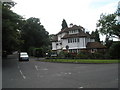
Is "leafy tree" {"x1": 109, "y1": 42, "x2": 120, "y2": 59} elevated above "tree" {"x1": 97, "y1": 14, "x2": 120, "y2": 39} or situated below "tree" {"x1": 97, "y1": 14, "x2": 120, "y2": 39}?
below

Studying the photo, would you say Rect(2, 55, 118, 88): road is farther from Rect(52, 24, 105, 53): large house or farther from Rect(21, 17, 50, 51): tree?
Rect(21, 17, 50, 51): tree

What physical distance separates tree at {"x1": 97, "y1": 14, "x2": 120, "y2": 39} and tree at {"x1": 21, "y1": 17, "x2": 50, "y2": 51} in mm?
29494

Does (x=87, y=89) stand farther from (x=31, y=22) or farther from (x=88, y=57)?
(x=31, y=22)

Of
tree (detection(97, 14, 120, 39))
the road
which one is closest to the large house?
tree (detection(97, 14, 120, 39))

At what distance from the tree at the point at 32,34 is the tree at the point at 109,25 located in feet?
96.8

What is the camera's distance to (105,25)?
43375 mm

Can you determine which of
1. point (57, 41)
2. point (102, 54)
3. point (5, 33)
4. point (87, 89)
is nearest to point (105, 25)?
point (102, 54)

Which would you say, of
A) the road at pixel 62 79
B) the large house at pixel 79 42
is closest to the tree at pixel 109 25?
the large house at pixel 79 42

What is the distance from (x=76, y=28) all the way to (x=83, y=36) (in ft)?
12.2

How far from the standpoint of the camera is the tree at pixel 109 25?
41.4m

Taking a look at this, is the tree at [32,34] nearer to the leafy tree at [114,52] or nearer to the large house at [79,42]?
the large house at [79,42]

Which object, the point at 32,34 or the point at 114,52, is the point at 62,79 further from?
the point at 32,34

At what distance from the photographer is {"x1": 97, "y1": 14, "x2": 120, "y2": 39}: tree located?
136 feet

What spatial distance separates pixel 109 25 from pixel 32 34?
33098 millimetres
